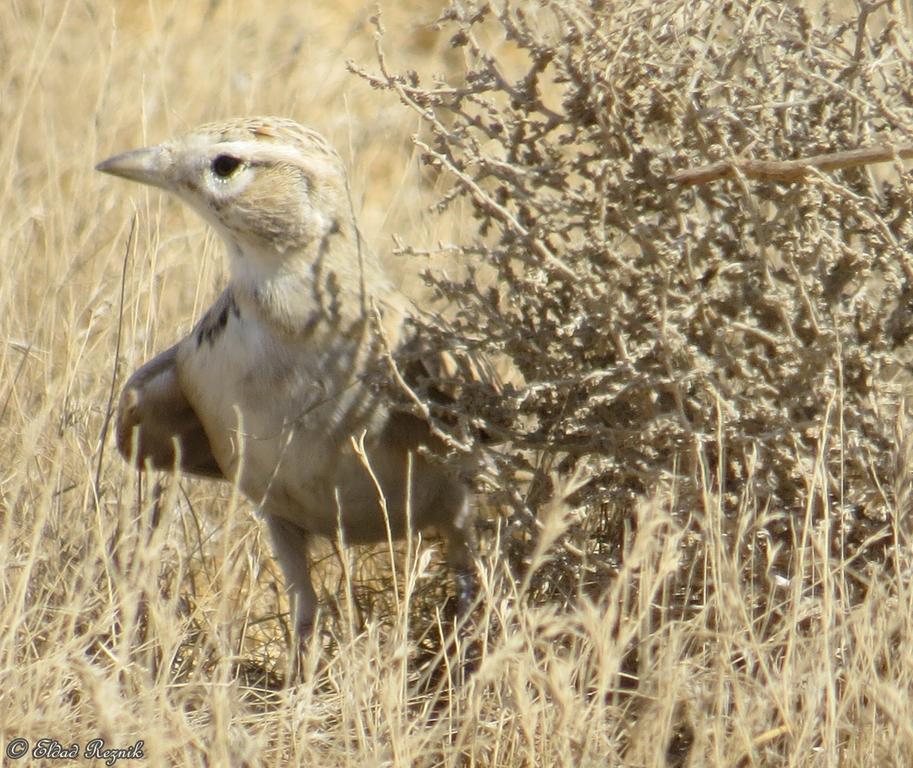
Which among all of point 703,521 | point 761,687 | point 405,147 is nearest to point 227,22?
point 405,147

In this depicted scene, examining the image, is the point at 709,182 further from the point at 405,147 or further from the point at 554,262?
the point at 405,147

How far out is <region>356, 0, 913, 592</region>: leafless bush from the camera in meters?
3.33

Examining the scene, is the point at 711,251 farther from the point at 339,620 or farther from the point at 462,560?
the point at 339,620

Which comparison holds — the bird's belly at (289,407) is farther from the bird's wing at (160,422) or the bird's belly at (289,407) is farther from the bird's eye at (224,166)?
the bird's eye at (224,166)

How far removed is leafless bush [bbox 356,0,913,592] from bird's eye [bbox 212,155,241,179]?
0.40 meters

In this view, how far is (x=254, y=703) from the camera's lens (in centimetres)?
367

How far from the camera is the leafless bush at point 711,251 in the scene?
3334 mm

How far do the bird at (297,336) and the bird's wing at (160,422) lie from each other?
0.19 meters

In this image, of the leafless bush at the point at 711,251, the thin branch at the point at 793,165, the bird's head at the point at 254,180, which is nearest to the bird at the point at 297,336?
the bird's head at the point at 254,180

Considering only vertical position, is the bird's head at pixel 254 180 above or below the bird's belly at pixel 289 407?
above

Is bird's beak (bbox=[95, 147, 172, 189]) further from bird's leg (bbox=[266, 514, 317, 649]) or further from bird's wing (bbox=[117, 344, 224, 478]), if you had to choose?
bird's leg (bbox=[266, 514, 317, 649])

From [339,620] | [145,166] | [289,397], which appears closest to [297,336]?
[289,397]

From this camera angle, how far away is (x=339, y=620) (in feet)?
14.0

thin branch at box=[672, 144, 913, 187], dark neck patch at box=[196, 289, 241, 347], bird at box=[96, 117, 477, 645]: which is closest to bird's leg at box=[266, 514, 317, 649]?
bird at box=[96, 117, 477, 645]
